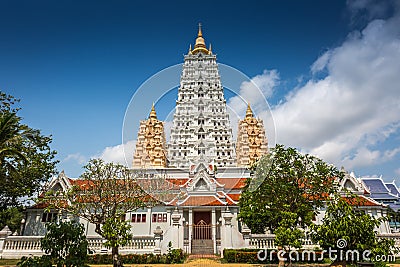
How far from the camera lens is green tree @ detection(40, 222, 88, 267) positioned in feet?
40.0

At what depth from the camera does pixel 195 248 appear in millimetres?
23328

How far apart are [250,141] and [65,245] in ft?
184

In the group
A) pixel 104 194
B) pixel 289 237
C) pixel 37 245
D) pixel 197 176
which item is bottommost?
pixel 37 245

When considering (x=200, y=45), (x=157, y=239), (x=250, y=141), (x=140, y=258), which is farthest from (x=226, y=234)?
(x=200, y=45)

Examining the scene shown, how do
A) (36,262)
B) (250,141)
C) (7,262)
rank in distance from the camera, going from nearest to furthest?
(36,262) → (7,262) → (250,141)

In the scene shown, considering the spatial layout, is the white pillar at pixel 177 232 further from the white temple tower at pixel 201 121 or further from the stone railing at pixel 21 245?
the white temple tower at pixel 201 121

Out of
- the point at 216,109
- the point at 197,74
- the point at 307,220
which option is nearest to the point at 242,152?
the point at 216,109

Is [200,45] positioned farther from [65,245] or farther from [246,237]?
[65,245]

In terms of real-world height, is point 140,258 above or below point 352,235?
below

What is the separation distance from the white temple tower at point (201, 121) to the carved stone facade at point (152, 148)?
474 centimetres

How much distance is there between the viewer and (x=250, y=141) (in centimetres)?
6569

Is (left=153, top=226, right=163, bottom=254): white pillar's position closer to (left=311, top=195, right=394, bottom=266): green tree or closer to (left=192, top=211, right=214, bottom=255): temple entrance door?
(left=192, top=211, right=214, bottom=255): temple entrance door

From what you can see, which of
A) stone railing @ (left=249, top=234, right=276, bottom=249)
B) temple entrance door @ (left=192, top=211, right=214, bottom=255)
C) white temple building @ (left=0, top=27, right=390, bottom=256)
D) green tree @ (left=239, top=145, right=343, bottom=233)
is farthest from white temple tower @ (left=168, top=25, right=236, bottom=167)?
stone railing @ (left=249, top=234, right=276, bottom=249)

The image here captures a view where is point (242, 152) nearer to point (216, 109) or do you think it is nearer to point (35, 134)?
point (216, 109)
